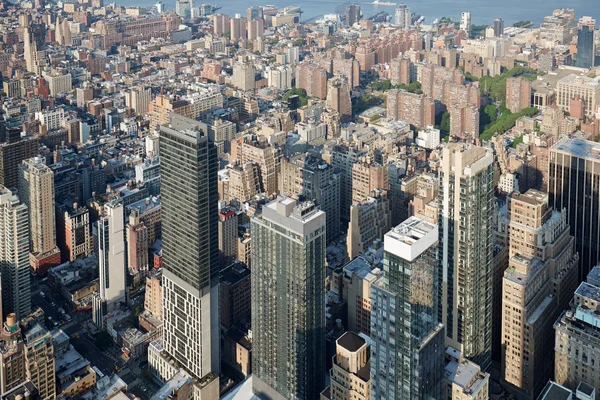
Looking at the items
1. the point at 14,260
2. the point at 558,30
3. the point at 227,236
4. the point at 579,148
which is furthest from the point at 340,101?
the point at 14,260

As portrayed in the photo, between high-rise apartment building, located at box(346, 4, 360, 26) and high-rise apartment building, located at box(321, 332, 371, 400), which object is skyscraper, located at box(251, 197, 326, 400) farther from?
high-rise apartment building, located at box(346, 4, 360, 26)

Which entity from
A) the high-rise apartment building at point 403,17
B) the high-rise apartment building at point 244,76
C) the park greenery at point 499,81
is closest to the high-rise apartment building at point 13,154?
the high-rise apartment building at point 244,76

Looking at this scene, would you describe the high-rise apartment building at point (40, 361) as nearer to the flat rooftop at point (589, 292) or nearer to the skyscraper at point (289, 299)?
the skyscraper at point (289, 299)

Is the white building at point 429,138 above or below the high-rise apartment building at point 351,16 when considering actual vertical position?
below

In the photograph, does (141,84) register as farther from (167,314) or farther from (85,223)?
(167,314)

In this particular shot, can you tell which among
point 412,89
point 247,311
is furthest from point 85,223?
point 412,89

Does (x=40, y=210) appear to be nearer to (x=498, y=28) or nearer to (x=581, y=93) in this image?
(x=581, y=93)

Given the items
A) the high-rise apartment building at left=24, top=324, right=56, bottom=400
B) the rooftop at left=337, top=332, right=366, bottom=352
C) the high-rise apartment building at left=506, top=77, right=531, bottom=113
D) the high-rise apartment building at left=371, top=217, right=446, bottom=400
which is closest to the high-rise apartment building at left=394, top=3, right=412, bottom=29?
the high-rise apartment building at left=506, top=77, right=531, bottom=113
